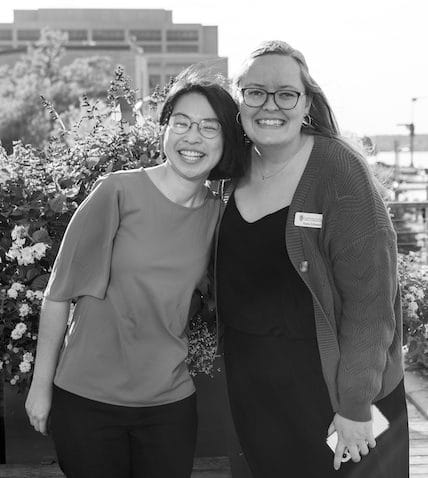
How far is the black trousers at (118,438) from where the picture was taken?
91.0 inches

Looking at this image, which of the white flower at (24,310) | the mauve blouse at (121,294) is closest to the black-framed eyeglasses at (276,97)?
the mauve blouse at (121,294)

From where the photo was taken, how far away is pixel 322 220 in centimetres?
232

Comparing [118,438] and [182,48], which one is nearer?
[118,438]

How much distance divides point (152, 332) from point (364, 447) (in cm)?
75

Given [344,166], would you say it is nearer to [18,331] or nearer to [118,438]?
[118,438]

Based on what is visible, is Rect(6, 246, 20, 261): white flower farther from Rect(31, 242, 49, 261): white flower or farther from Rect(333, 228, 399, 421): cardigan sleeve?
Rect(333, 228, 399, 421): cardigan sleeve

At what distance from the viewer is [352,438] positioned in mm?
2344

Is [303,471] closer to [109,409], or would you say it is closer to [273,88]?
[109,409]

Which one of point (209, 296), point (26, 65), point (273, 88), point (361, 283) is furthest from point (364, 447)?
point (26, 65)

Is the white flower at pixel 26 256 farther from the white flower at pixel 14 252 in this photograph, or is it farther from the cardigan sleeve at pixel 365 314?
the cardigan sleeve at pixel 365 314

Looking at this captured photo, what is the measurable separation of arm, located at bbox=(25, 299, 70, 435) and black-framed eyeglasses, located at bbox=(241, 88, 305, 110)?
864mm

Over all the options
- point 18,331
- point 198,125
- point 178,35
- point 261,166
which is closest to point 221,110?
point 198,125

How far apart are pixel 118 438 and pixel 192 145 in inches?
36.9

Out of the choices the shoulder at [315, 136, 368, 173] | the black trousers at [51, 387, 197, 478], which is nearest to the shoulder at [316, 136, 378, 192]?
the shoulder at [315, 136, 368, 173]
